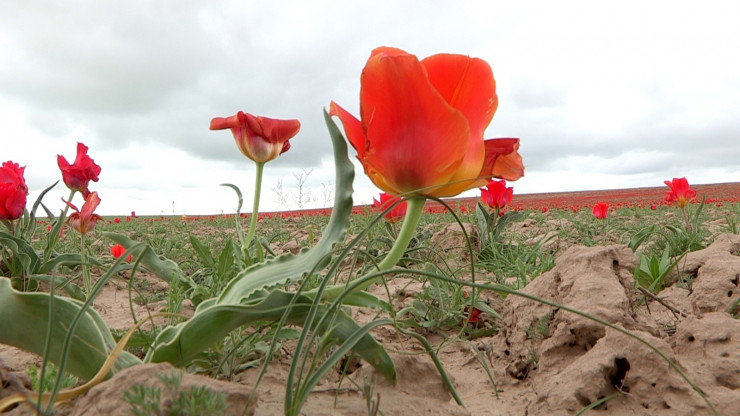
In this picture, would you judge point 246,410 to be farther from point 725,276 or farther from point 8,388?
point 725,276

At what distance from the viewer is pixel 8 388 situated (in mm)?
891

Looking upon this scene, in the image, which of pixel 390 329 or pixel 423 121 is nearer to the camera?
pixel 423 121

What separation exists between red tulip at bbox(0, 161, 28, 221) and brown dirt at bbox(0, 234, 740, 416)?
1.00m

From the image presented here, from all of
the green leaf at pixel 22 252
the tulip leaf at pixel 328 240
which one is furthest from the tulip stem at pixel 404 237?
the green leaf at pixel 22 252

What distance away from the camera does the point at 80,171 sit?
7.86ft

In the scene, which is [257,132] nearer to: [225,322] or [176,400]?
[225,322]

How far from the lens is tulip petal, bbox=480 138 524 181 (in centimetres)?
97

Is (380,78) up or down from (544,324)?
up

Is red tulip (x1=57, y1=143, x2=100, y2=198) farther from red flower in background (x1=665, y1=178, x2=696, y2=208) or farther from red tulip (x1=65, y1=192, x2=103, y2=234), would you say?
red flower in background (x1=665, y1=178, x2=696, y2=208)

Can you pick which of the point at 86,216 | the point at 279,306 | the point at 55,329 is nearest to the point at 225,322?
the point at 279,306

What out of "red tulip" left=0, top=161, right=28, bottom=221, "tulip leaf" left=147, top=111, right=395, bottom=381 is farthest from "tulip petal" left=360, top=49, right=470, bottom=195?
"red tulip" left=0, top=161, right=28, bottom=221

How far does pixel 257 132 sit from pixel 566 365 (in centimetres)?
124

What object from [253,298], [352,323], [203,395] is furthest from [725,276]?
[203,395]

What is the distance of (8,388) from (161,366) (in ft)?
1.16
